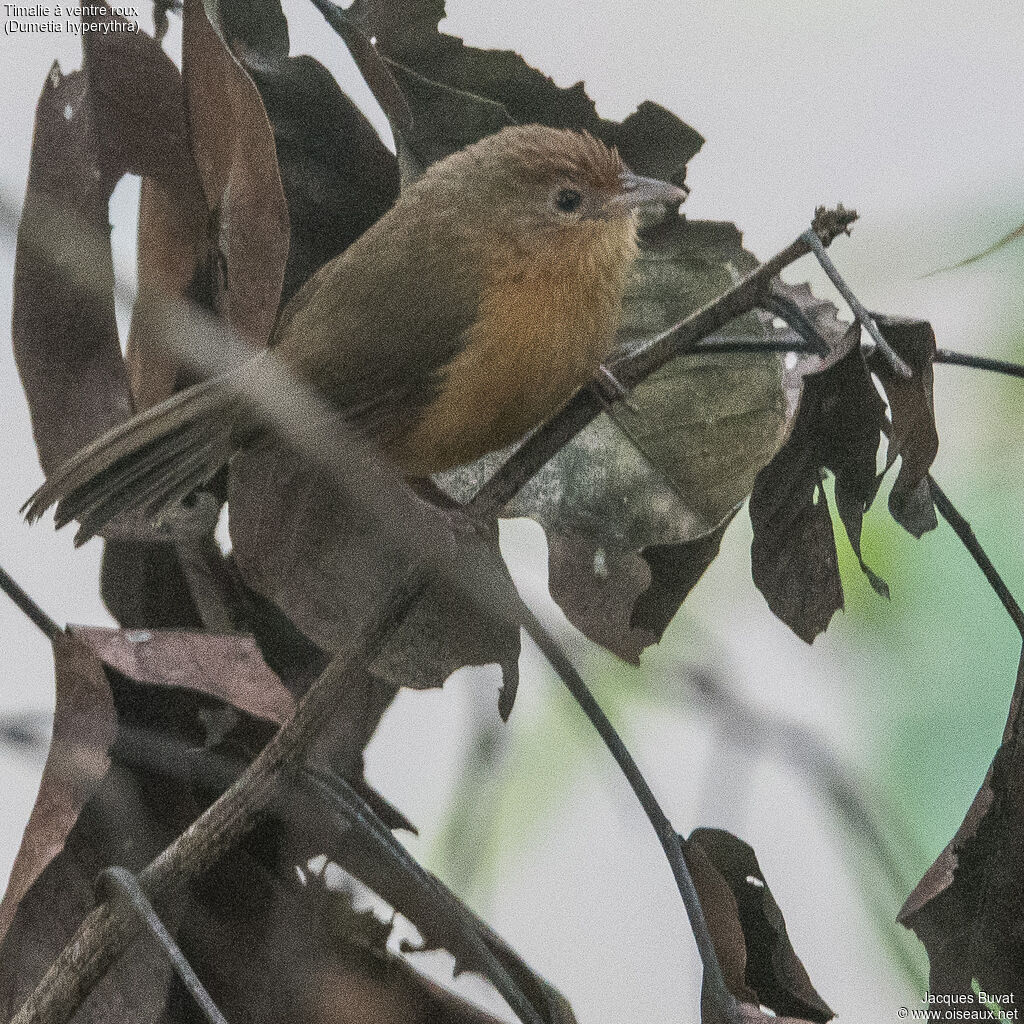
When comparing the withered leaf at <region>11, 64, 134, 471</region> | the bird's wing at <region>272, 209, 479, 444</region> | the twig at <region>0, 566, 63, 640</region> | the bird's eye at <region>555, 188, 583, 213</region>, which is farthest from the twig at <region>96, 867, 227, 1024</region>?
the bird's eye at <region>555, 188, 583, 213</region>

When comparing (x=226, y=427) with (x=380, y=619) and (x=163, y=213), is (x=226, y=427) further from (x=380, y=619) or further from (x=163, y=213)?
(x=380, y=619)

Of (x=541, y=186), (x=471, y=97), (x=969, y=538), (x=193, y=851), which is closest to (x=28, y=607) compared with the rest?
(x=193, y=851)

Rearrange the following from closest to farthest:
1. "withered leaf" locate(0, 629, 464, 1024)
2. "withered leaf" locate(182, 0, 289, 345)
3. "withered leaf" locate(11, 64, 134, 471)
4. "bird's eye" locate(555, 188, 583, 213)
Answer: "withered leaf" locate(0, 629, 464, 1024) < "withered leaf" locate(182, 0, 289, 345) < "withered leaf" locate(11, 64, 134, 471) < "bird's eye" locate(555, 188, 583, 213)

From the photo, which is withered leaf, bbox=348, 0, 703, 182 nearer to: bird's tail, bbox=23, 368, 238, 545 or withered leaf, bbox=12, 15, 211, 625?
withered leaf, bbox=12, 15, 211, 625

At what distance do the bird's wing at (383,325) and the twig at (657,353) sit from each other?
21.7 inches

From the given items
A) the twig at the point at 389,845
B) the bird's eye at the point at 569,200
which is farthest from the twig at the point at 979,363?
the bird's eye at the point at 569,200

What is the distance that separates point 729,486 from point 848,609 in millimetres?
888

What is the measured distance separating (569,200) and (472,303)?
40 centimetres

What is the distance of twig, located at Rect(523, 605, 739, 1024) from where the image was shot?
5.76ft

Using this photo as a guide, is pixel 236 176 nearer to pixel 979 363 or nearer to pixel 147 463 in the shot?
Result: pixel 147 463

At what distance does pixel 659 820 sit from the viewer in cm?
188

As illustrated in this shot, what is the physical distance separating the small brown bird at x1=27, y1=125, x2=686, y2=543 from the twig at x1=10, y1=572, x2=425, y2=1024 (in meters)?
0.72

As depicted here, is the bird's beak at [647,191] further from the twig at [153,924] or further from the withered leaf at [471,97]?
the twig at [153,924]

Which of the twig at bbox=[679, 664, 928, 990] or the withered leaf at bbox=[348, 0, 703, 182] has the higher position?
the withered leaf at bbox=[348, 0, 703, 182]
